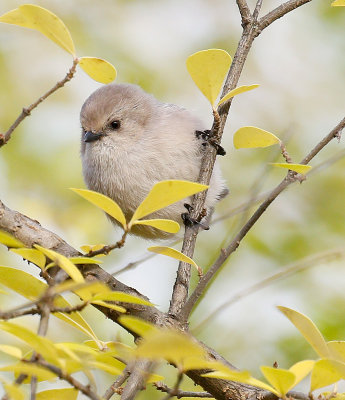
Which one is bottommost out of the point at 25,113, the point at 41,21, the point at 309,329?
the point at 309,329

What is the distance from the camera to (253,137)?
67.2 inches

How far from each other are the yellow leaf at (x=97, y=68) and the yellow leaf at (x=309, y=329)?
2.41 ft

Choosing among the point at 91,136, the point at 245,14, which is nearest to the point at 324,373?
the point at 245,14

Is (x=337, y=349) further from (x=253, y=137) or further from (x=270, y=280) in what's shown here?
(x=253, y=137)

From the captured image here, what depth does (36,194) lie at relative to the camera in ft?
11.9

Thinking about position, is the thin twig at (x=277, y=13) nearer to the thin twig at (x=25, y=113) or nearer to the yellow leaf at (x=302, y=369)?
the thin twig at (x=25, y=113)

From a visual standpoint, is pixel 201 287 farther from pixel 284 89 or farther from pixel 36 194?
pixel 284 89

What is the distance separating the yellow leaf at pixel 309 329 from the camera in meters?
1.23

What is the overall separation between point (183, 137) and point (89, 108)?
0.47 m

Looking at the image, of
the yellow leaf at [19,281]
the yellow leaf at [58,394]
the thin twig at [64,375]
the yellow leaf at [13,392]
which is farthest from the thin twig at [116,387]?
the yellow leaf at [13,392]

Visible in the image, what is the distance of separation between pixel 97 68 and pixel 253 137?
447 millimetres

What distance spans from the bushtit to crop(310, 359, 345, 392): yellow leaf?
1.58m

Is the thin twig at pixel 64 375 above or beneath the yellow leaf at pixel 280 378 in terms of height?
beneath

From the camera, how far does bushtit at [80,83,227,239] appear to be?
8.93 feet
